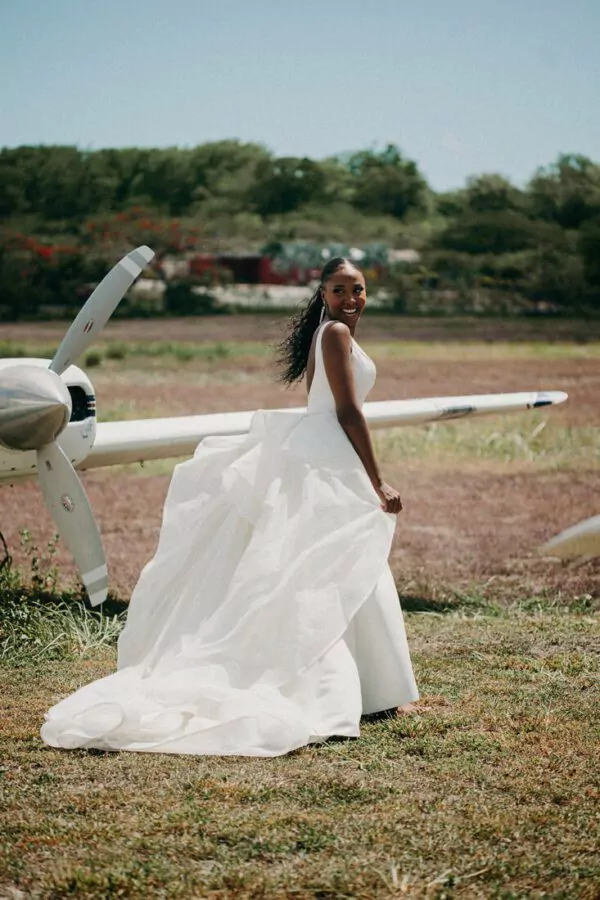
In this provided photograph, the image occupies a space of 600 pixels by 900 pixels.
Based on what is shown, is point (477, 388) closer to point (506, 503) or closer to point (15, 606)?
point (506, 503)

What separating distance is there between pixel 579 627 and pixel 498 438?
9429 millimetres

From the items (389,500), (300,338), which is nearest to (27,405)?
(300,338)

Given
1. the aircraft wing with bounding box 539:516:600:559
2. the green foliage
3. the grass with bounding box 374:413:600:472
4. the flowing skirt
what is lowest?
the grass with bounding box 374:413:600:472

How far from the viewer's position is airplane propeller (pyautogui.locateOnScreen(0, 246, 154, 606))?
609 cm

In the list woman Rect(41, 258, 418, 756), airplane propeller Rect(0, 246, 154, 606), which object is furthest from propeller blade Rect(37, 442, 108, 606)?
woman Rect(41, 258, 418, 756)

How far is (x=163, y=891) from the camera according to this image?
3221mm

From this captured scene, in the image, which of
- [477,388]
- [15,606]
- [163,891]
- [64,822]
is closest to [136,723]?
[64,822]

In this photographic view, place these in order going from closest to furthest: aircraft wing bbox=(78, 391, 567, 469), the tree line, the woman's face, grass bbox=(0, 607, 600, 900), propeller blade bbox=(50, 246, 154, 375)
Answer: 1. grass bbox=(0, 607, 600, 900)
2. the woman's face
3. propeller blade bbox=(50, 246, 154, 375)
4. aircraft wing bbox=(78, 391, 567, 469)
5. the tree line

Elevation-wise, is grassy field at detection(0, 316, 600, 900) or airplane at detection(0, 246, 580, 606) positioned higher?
airplane at detection(0, 246, 580, 606)

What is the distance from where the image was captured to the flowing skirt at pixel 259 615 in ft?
14.8

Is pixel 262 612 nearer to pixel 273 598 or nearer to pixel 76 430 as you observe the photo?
pixel 273 598

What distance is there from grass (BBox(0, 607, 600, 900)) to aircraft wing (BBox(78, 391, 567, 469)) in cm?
300

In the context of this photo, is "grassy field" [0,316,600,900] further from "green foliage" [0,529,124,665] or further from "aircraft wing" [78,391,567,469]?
"aircraft wing" [78,391,567,469]

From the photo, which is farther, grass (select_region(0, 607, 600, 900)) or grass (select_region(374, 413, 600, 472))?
grass (select_region(374, 413, 600, 472))
